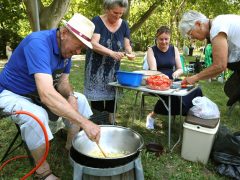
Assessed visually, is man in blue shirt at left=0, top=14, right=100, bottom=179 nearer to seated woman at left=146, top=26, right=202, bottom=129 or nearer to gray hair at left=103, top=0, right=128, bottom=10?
gray hair at left=103, top=0, right=128, bottom=10

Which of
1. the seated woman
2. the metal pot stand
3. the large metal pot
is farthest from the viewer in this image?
the seated woman

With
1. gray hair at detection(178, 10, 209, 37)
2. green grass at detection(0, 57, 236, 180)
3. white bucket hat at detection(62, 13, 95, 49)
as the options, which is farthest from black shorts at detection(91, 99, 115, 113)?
white bucket hat at detection(62, 13, 95, 49)

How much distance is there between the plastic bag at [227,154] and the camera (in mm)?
2662

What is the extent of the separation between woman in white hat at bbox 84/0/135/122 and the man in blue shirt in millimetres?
821

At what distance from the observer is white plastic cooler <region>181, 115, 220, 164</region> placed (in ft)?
9.18

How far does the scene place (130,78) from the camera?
10.0ft

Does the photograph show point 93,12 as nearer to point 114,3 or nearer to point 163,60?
point 163,60

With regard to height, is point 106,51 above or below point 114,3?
below

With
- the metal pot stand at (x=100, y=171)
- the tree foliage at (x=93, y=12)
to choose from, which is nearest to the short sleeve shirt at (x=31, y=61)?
the metal pot stand at (x=100, y=171)

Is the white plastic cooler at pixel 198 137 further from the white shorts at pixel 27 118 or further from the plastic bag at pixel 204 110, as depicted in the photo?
the white shorts at pixel 27 118

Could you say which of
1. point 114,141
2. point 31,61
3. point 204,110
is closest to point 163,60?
point 204,110

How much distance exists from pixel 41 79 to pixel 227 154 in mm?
1867

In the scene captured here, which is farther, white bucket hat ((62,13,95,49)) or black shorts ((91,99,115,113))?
black shorts ((91,99,115,113))

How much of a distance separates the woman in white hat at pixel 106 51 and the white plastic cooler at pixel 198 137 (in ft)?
3.35
